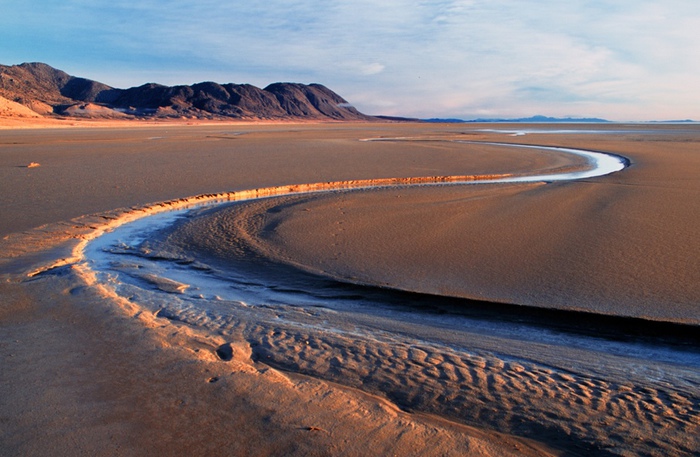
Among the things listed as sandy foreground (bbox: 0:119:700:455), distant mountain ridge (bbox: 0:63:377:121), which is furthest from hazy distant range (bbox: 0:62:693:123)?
sandy foreground (bbox: 0:119:700:455)

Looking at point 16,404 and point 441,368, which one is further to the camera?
point 441,368

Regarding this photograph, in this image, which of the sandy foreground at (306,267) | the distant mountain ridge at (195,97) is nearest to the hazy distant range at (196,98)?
the distant mountain ridge at (195,97)

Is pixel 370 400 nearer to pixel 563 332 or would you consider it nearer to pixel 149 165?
pixel 563 332

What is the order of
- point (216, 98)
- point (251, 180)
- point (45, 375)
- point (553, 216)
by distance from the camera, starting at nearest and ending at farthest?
1. point (45, 375)
2. point (553, 216)
3. point (251, 180)
4. point (216, 98)

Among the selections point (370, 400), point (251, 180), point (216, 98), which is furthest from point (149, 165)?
point (216, 98)

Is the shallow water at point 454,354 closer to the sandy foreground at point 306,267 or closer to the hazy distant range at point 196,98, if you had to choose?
the sandy foreground at point 306,267
